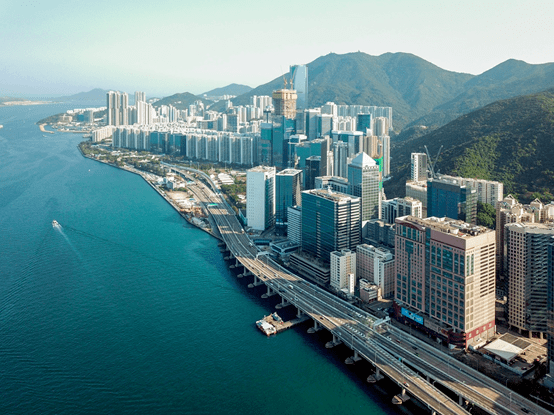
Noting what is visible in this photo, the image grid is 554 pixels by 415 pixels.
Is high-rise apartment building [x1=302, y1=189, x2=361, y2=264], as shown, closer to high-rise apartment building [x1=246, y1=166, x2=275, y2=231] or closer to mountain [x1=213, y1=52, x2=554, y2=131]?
high-rise apartment building [x1=246, y1=166, x2=275, y2=231]

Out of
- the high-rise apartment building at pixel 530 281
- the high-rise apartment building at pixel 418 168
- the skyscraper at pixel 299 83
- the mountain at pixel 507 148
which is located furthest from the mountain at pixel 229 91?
the high-rise apartment building at pixel 530 281

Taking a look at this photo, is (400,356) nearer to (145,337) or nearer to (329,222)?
(329,222)

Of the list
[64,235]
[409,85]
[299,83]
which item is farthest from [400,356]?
[409,85]

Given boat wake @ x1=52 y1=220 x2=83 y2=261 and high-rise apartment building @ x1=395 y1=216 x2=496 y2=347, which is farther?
boat wake @ x1=52 y1=220 x2=83 y2=261

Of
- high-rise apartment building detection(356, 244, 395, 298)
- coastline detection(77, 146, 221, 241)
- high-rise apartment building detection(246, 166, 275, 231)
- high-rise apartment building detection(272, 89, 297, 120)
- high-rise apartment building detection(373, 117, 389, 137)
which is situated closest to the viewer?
high-rise apartment building detection(356, 244, 395, 298)

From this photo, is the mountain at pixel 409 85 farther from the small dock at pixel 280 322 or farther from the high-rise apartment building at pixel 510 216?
the small dock at pixel 280 322

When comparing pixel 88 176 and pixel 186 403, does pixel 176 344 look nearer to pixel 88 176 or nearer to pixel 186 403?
pixel 186 403

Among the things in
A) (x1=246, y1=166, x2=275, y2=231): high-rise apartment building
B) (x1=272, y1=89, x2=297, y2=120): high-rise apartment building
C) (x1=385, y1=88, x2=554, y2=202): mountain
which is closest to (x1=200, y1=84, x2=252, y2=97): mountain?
(x1=272, y1=89, x2=297, y2=120): high-rise apartment building

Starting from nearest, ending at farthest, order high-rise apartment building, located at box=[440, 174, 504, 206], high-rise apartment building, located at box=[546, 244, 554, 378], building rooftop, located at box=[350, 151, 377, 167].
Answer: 1. high-rise apartment building, located at box=[546, 244, 554, 378]
2. building rooftop, located at box=[350, 151, 377, 167]
3. high-rise apartment building, located at box=[440, 174, 504, 206]
